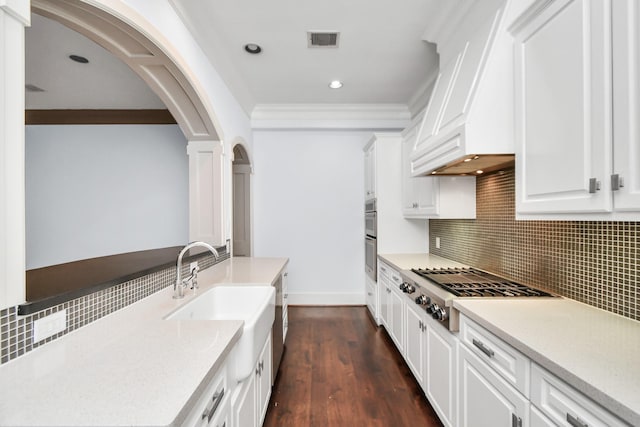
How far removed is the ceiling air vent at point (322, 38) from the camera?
2.46 meters

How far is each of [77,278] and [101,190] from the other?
3523mm

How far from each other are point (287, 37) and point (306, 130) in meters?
1.81

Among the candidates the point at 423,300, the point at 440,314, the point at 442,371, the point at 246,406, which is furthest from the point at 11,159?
the point at 442,371

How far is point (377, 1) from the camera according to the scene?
209 cm

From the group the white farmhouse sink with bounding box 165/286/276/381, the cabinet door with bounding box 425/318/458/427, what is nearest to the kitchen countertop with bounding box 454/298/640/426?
the cabinet door with bounding box 425/318/458/427

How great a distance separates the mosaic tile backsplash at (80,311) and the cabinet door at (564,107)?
1976mm

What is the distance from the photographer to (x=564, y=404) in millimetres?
911

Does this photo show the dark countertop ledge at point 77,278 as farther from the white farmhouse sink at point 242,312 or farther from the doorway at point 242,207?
the doorway at point 242,207

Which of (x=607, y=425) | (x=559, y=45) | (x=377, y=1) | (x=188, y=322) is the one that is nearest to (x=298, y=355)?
(x=188, y=322)

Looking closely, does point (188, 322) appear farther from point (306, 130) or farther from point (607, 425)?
point (306, 130)

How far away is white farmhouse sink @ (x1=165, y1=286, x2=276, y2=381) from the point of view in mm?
1227

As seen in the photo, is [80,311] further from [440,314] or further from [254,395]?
[440,314]

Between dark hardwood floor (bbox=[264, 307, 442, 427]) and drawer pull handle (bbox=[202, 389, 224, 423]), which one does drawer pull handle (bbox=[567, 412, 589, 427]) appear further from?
dark hardwood floor (bbox=[264, 307, 442, 427])

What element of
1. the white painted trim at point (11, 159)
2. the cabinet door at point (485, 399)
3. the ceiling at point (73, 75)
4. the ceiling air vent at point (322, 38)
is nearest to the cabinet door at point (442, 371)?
the cabinet door at point (485, 399)
